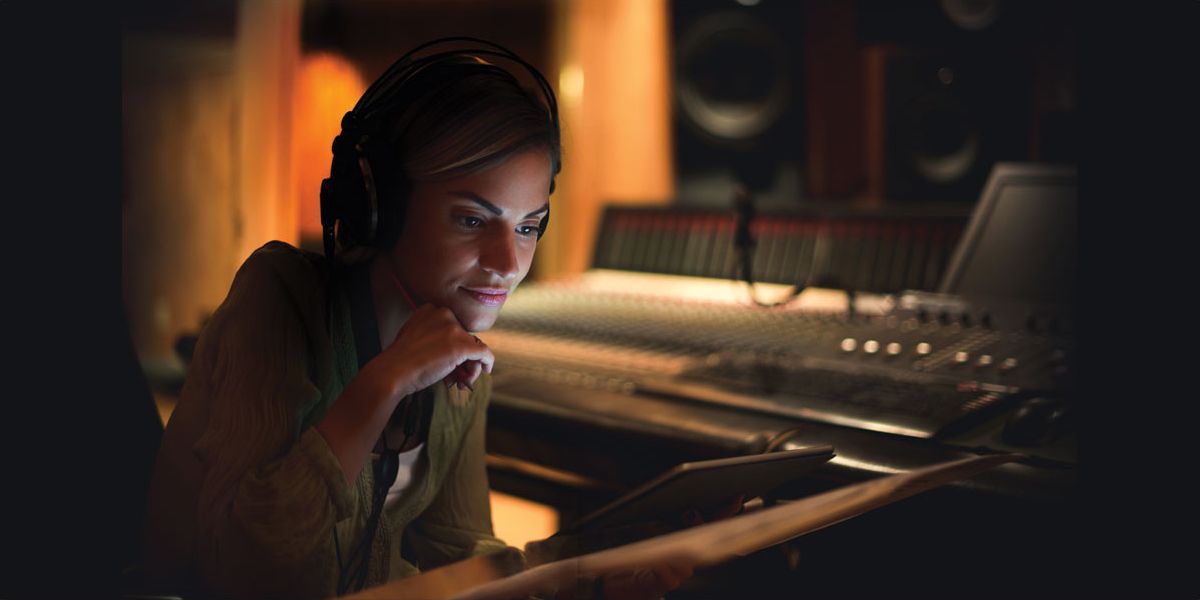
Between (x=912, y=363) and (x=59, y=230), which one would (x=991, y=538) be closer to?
(x=912, y=363)

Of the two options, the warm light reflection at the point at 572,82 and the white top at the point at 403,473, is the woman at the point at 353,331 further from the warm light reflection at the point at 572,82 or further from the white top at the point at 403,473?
the warm light reflection at the point at 572,82

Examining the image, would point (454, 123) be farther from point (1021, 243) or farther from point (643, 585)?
point (1021, 243)

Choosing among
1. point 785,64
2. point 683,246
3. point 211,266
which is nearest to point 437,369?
point 211,266

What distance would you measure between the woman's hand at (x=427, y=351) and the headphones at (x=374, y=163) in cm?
8

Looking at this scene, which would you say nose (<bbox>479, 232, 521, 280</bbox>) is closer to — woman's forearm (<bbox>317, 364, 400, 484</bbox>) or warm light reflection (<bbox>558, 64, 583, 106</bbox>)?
woman's forearm (<bbox>317, 364, 400, 484</bbox>)

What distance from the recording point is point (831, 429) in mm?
1260

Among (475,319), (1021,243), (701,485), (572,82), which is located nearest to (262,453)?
(475,319)

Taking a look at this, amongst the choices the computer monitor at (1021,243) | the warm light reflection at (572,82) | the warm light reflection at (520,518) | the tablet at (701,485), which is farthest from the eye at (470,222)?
the warm light reflection at (572,82)

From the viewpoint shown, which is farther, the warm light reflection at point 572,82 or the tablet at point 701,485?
the warm light reflection at point 572,82

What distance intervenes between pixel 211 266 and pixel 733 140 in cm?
233

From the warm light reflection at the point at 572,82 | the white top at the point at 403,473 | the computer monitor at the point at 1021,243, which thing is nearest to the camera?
the white top at the point at 403,473

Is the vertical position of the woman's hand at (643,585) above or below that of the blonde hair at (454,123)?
below

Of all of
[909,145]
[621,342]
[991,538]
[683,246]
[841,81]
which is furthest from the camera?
[841,81]

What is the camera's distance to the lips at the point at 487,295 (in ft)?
2.49
